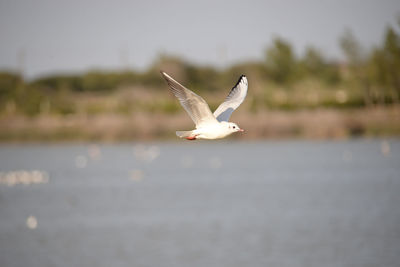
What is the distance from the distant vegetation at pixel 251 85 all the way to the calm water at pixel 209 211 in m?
7.18

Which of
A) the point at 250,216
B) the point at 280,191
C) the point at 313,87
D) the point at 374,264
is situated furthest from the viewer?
the point at 313,87

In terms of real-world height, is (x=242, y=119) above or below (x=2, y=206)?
above

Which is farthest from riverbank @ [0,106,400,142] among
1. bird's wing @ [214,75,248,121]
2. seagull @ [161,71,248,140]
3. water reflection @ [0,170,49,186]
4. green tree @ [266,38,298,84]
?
seagull @ [161,71,248,140]

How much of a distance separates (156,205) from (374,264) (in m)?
14.8

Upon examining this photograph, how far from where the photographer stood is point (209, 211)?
104 feet

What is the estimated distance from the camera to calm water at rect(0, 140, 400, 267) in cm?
2395

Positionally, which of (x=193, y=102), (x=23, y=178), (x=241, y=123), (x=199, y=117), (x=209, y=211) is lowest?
(x=209, y=211)

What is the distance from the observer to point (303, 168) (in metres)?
46.3

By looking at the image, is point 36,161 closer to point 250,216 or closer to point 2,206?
point 2,206

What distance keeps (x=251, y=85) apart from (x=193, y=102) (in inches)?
1969

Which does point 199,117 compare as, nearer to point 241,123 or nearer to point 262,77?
point 241,123

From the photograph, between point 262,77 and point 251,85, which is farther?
point 262,77

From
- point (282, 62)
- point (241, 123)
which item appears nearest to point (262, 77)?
point (282, 62)

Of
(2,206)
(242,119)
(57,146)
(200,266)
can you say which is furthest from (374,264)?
(57,146)
